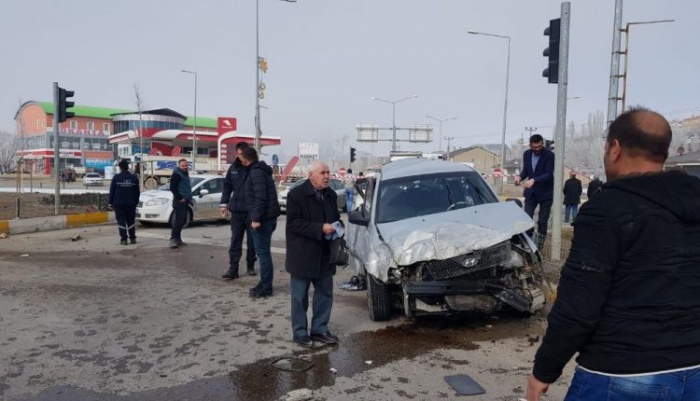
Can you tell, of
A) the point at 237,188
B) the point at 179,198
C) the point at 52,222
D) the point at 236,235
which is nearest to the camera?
the point at 237,188

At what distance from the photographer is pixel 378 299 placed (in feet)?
18.8

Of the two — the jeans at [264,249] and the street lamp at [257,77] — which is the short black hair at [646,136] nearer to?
the jeans at [264,249]

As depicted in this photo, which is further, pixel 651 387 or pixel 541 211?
pixel 541 211

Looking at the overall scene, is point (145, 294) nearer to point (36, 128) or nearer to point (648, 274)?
point (648, 274)

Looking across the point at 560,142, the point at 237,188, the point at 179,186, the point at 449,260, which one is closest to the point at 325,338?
the point at 449,260

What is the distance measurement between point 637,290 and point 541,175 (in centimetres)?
724

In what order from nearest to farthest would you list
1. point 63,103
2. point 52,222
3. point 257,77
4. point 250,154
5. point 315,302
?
point 315,302, point 250,154, point 52,222, point 63,103, point 257,77

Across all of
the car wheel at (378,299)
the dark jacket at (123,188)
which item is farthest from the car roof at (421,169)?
the dark jacket at (123,188)

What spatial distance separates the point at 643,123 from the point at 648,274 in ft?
1.88

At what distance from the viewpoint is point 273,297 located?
708 centimetres

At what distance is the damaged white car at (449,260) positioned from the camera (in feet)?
17.1

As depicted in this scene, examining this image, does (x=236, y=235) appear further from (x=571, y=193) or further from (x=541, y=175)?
(x=571, y=193)

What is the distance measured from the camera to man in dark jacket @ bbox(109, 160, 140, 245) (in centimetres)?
1106

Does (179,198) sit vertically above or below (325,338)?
above
